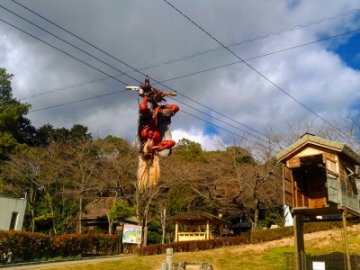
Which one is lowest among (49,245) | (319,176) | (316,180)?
(49,245)

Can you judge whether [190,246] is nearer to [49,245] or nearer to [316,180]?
[49,245]

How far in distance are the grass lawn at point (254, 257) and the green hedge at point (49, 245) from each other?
139 inches

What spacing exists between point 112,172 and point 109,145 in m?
5.77

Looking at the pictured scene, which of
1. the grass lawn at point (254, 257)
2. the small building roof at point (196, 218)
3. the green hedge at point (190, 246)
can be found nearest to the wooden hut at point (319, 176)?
the grass lawn at point (254, 257)

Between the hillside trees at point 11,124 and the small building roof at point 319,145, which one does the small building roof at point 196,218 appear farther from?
the hillside trees at point 11,124

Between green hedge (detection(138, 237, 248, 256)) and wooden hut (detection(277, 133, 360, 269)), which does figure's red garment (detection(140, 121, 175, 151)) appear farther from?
green hedge (detection(138, 237, 248, 256))

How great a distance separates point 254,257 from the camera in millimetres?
24500

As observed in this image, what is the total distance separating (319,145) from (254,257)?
10.6m

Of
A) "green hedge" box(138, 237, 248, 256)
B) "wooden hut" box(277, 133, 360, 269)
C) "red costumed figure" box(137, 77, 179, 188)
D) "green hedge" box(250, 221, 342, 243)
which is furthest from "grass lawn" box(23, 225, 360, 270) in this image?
"red costumed figure" box(137, 77, 179, 188)

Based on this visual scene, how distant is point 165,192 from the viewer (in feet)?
152

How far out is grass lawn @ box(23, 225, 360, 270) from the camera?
72.9ft

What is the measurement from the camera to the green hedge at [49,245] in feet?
84.9

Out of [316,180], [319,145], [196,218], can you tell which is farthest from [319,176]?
[196,218]

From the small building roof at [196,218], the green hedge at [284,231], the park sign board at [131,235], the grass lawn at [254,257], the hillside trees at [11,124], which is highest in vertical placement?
the hillside trees at [11,124]
